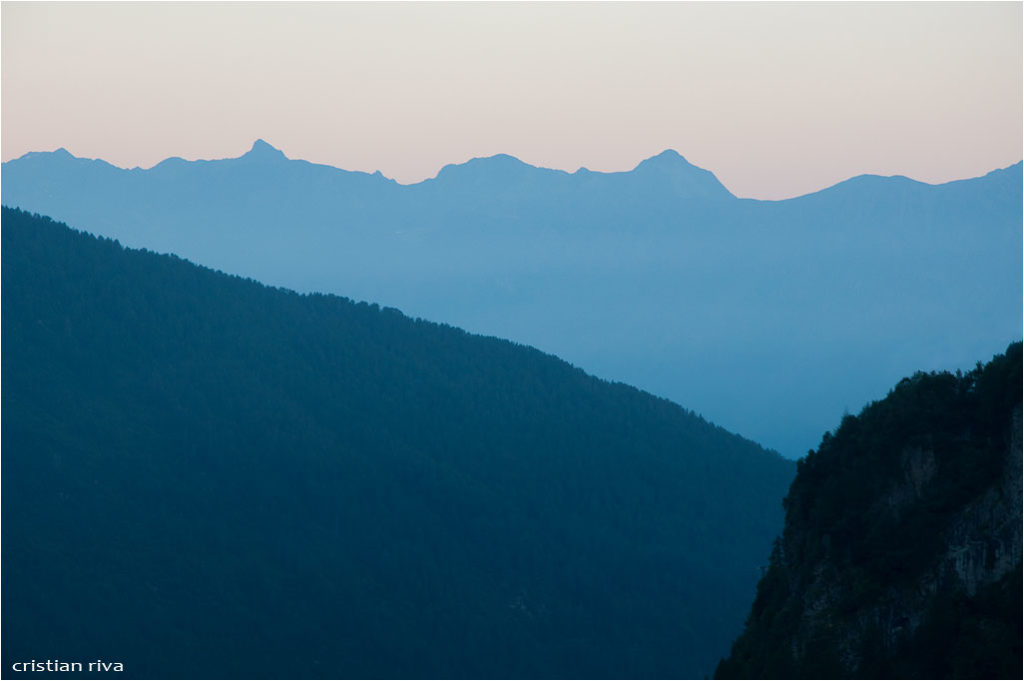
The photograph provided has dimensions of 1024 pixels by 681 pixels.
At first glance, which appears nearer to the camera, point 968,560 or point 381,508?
point 968,560

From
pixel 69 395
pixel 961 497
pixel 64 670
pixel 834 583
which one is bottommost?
pixel 64 670

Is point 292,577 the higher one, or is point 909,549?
point 909,549

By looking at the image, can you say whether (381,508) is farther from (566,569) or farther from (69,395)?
(69,395)

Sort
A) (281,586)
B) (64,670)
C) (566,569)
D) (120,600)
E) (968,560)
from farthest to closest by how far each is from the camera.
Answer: (566,569), (281,586), (120,600), (64,670), (968,560)

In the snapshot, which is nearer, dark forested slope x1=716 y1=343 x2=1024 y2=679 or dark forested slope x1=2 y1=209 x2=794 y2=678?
dark forested slope x1=716 y1=343 x2=1024 y2=679

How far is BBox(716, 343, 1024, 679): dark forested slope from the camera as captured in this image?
46.6 m

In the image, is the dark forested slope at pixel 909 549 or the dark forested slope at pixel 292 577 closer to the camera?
the dark forested slope at pixel 909 549

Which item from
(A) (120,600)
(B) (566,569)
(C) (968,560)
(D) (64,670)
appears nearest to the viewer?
(C) (968,560)

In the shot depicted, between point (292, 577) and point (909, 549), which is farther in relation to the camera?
point (292, 577)

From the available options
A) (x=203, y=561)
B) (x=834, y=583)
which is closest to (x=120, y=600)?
(x=203, y=561)

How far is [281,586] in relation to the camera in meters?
174

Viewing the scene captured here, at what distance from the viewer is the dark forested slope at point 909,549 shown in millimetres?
46594

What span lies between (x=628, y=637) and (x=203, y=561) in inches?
2134

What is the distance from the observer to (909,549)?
4950cm
